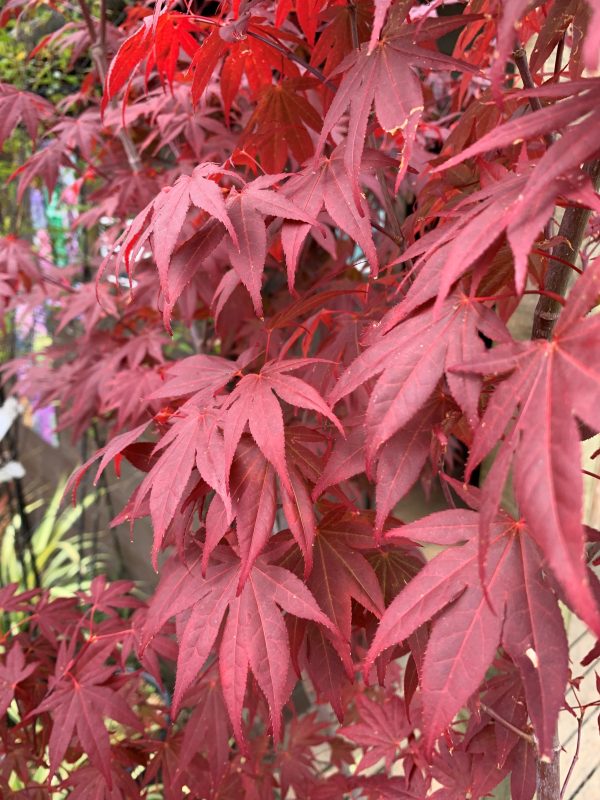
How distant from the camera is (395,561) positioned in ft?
2.31

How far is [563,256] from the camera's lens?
0.54 meters

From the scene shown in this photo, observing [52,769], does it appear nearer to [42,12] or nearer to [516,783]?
[516,783]

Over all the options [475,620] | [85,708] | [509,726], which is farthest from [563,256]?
[85,708]

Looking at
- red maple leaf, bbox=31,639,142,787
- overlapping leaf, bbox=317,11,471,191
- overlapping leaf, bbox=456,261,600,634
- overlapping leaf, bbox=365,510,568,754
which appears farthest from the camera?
red maple leaf, bbox=31,639,142,787

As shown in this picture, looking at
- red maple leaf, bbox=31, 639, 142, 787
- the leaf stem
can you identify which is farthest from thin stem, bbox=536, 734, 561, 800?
the leaf stem

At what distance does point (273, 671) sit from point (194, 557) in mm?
155

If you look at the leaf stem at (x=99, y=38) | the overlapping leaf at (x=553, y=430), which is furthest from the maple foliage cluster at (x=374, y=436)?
the leaf stem at (x=99, y=38)

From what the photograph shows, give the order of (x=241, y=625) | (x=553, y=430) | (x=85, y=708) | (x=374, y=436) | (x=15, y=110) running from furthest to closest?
1. (x=15, y=110)
2. (x=85, y=708)
3. (x=241, y=625)
4. (x=374, y=436)
5. (x=553, y=430)

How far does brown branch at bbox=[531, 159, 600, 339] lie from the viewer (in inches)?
20.4

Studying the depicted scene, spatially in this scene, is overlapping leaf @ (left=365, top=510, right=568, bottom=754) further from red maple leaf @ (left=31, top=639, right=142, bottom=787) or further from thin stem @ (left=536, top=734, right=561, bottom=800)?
red maple leaf @ (left=31, top=639, right=142, bottom=787)

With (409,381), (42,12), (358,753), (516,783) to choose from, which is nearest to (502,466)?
(409,381)

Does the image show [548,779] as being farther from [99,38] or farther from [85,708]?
[99,38]

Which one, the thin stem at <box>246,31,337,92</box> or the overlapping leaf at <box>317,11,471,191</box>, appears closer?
the overlapping leaf at <box>317,11,471,191</box>

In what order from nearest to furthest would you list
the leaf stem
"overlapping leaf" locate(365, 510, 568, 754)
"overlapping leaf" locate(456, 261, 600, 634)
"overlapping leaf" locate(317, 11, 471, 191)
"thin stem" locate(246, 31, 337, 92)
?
"overlapping leaf" locate(456, 261, 600, 634), "overlapping leaf" locate(365, 510, 568, 754), "overlapping leaf" locate(317, 11, 471, 191), "thin stem" locate(246, 31, 337, 92), the leaf stem
